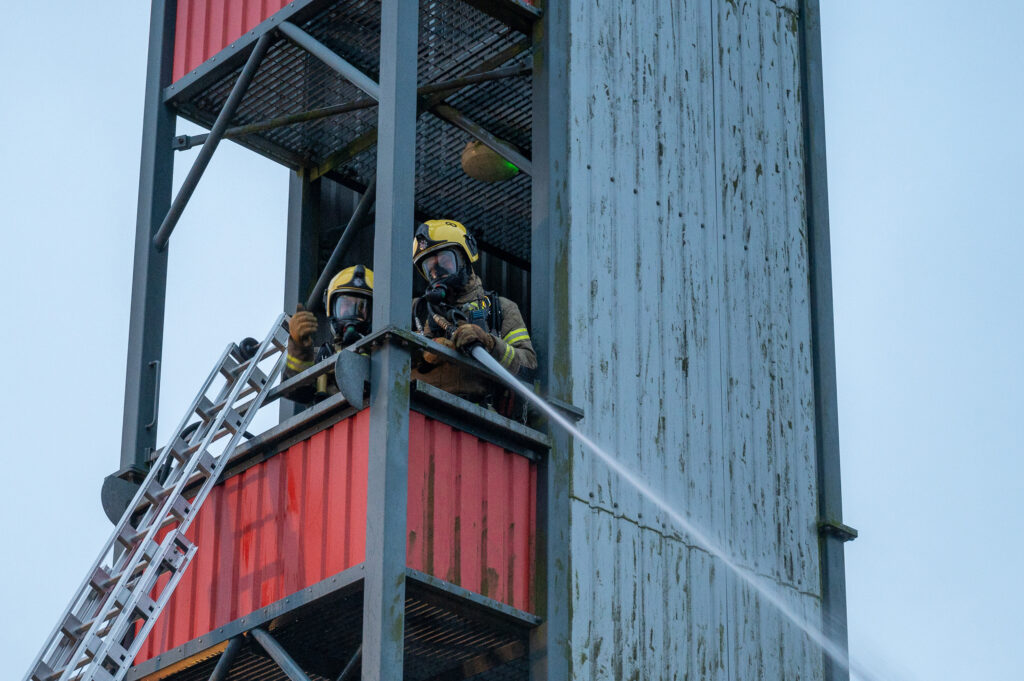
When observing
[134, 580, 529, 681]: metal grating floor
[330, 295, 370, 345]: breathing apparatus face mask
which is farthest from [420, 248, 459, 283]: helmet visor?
[134, 580, 529, 681]: metal grating floor

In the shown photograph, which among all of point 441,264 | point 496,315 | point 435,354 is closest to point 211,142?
point 441,264

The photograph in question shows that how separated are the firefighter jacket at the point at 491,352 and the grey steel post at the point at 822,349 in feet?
12.8

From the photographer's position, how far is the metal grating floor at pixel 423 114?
17.5 meters

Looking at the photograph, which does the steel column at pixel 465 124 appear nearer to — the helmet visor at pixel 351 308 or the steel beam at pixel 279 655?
the helmet visor at pixel 351 308

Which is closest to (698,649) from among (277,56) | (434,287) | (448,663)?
Answer: (448,663)

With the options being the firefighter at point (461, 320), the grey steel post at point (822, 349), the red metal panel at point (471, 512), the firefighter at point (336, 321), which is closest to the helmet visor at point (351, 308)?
the firefighter at point (336, 321)

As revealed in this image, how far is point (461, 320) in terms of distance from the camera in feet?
52.1

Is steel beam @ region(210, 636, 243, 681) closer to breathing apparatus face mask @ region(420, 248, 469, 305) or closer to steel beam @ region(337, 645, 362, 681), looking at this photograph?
steel beam @ region(337, 645, 362, 681)

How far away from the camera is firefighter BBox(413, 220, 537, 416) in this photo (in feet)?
51.6

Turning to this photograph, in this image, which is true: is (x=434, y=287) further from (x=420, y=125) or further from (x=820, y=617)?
(x=820, y=617)

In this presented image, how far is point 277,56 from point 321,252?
2869 millimetres

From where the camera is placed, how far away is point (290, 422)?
15.3 metres

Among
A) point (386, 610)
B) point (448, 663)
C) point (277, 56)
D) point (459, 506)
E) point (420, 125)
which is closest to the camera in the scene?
point (386, 610)

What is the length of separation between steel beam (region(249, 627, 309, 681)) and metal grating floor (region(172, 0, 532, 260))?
500 cm
